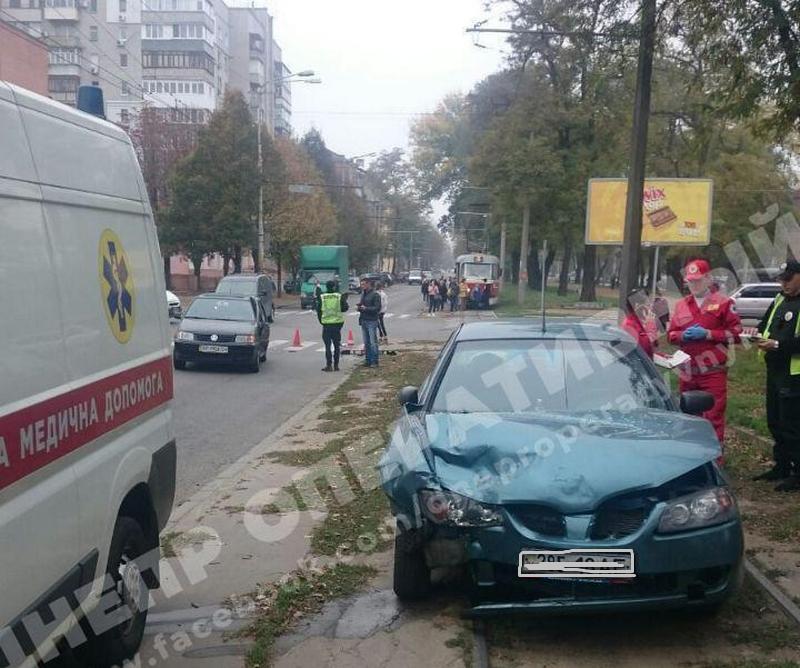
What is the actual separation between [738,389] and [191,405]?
27.5ft

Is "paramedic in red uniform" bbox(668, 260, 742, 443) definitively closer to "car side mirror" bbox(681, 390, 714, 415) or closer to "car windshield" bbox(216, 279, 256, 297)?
"car side mirror" bbox(681, 390, 714, 415)

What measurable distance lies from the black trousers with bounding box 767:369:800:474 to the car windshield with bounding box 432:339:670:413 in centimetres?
187

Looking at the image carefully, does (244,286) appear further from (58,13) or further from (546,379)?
(58,13)

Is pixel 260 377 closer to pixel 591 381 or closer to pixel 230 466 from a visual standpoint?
pixel 230 466

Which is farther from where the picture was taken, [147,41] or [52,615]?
[147,41]

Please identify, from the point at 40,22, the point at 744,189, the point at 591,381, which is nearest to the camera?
the point at 591,381

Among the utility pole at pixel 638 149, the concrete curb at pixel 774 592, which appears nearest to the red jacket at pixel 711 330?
the concrete curb at pixel 774 592

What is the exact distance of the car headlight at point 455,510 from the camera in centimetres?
459

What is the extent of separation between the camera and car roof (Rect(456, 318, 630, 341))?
663 centimetres

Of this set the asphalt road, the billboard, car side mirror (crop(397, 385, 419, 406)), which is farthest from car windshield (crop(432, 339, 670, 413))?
the billboard

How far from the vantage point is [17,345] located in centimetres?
321

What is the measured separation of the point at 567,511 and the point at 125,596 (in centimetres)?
216

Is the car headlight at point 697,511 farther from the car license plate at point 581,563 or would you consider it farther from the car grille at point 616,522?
the car license plate at point 581,563

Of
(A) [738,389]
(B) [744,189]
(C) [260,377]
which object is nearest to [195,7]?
(B) [744,189]
